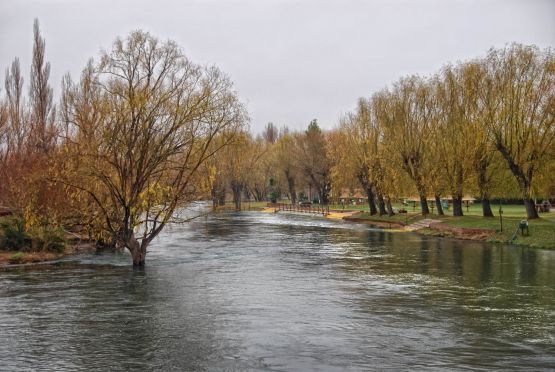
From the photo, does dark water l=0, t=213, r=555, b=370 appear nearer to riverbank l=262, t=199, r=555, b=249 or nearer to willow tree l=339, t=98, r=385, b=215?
riverbank l=262, t=199, r=555, b=249

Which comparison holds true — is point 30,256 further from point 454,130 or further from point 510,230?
point 454,130

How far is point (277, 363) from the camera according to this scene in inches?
603

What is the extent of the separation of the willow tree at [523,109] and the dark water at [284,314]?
13.4 metres

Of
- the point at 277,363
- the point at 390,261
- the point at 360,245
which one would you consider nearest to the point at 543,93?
the point at 360,245

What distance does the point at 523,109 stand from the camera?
50750 mm

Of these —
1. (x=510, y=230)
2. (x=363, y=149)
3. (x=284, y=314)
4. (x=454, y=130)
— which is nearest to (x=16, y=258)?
(x=284, y=314)

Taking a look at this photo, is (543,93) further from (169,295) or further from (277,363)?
(277,363)

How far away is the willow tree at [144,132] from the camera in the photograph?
103ft

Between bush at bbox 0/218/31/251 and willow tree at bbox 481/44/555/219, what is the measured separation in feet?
136

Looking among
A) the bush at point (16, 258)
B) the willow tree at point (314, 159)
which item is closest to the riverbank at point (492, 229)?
the bush at point (16, 258)

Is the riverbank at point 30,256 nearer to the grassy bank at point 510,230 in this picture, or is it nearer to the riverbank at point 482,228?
the riverbank at point 482,228

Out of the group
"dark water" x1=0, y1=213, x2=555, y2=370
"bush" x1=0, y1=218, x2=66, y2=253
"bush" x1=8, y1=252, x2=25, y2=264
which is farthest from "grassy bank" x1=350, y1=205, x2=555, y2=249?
"bush" x1=8, y1=252, x2=25, y2=264

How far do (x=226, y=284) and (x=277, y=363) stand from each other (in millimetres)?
13298

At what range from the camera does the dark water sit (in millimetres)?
15766
